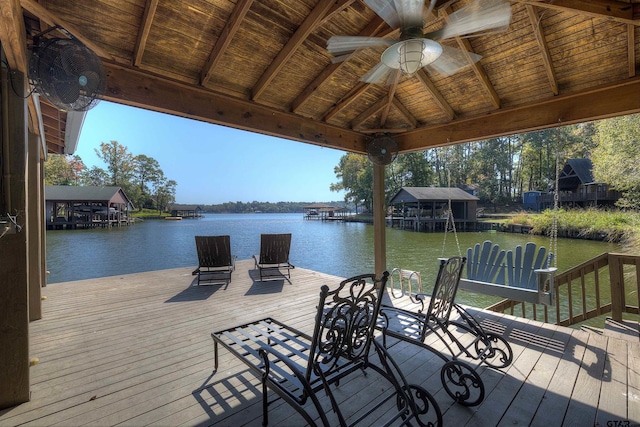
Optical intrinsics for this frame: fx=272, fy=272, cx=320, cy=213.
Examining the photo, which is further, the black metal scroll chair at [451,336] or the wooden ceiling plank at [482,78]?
the wooden ceiling plank at [482,78]

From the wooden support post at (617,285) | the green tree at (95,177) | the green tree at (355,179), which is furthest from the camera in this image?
the green tree at (95,177)

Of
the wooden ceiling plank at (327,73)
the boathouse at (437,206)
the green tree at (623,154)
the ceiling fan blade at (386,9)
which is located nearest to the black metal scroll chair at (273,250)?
Result: the wooden ceiling plank at (327,73)

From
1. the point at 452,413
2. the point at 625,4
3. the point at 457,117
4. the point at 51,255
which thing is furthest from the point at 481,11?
the point at 51,255

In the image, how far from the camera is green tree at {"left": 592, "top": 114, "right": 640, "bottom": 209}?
11.3m

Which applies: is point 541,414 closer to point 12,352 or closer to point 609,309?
point 609,309

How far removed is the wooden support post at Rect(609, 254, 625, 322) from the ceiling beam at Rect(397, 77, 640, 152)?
1610 millimetres

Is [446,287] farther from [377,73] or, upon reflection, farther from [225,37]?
[225,37]

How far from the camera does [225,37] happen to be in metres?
2.43

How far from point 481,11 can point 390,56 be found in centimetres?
58

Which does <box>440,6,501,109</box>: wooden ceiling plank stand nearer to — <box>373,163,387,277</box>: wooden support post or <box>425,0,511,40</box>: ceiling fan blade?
<box>425,0,511,40</box>: ceiling fan blade

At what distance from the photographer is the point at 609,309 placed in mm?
3238

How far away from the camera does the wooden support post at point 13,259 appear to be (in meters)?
1.84

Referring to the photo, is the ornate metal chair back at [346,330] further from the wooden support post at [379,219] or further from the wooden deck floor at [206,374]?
the wooden support post at [379,219]

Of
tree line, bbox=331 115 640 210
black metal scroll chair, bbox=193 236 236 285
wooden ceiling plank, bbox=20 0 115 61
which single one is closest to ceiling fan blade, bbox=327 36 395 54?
wooden ceiling plank, bbox=20 0 115 61
